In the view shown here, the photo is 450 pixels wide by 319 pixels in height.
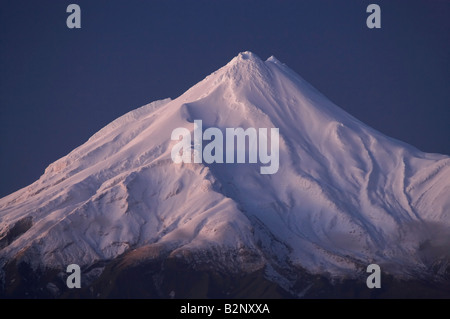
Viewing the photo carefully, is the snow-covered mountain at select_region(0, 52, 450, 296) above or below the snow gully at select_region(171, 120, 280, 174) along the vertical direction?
below

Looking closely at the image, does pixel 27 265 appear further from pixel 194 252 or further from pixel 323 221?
pixel 323 221

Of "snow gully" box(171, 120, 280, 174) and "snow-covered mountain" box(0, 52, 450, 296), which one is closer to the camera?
"snow-covered mountain" box(0, 52, 450, 296)

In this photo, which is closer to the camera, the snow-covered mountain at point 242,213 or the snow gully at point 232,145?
the snow-covered mountain at point 242,213
